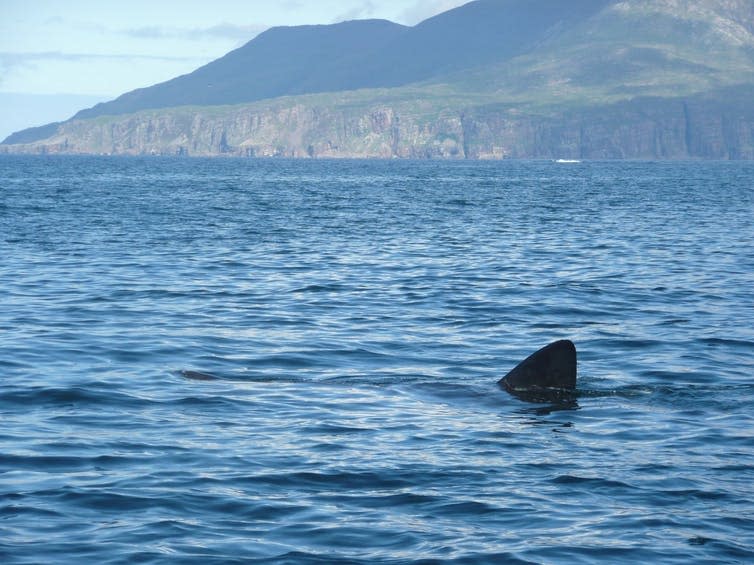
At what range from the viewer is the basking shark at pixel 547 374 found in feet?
57.6

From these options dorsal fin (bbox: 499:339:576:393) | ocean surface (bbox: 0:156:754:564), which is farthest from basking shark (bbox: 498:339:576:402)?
ocean surface (bbox: 0:156:754:564)

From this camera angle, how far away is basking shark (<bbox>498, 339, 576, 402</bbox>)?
17.5 meters

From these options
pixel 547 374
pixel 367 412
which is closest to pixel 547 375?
pixel 547 374

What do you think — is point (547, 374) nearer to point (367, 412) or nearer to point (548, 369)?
point (548, 369)

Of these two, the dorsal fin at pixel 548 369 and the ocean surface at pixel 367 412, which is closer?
the ocean surface at pixel 367 412

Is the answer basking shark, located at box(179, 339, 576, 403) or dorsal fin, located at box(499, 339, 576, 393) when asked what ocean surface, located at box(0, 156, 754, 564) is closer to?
basking shark, located at box(179, 339, 576, 403)

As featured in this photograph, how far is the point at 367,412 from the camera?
1648cm

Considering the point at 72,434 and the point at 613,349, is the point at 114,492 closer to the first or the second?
the point at 72,434

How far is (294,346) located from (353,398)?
5082 millimetres

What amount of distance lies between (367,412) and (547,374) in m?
3.07

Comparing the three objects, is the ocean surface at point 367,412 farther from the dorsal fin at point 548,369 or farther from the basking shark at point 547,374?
the dorsal fin at point 548,369

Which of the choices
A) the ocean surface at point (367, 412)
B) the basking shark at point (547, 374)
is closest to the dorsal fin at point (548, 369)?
the basking shark at point (547, 374)

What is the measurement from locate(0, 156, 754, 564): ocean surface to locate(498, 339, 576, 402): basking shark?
1.73 feet

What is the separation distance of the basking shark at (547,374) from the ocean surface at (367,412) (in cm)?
53
